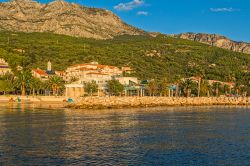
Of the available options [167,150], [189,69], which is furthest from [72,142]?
[189,69]

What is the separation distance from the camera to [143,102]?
102312 millimetres

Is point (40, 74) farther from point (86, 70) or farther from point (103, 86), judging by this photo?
point (103, 86)

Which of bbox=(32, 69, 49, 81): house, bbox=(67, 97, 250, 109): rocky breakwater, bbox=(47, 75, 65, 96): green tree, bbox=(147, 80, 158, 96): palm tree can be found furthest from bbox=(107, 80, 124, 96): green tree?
bbox=(32, 69, 49, 81): house

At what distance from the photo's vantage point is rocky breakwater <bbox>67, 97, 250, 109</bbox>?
93875mm

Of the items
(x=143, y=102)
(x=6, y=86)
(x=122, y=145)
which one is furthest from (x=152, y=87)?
(x=122, y=145)

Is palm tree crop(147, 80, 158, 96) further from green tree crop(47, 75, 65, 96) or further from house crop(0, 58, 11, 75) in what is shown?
house crop(0, 58, 11, 75)

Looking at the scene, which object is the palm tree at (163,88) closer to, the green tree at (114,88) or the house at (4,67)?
the green tree at (114,88)

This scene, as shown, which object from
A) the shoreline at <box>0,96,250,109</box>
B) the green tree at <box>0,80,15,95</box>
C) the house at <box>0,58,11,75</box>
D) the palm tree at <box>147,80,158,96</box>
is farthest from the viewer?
the house at <box>0,58,11,75</box>

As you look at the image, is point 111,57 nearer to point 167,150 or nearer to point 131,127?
point 131,127

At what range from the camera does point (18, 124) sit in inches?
2019

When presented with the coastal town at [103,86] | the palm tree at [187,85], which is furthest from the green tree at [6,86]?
the palm tree at [187,85]

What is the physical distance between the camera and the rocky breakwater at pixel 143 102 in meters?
93.9

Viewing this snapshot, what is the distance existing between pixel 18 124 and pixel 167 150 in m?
26.0

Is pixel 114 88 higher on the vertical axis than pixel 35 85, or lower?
lower
